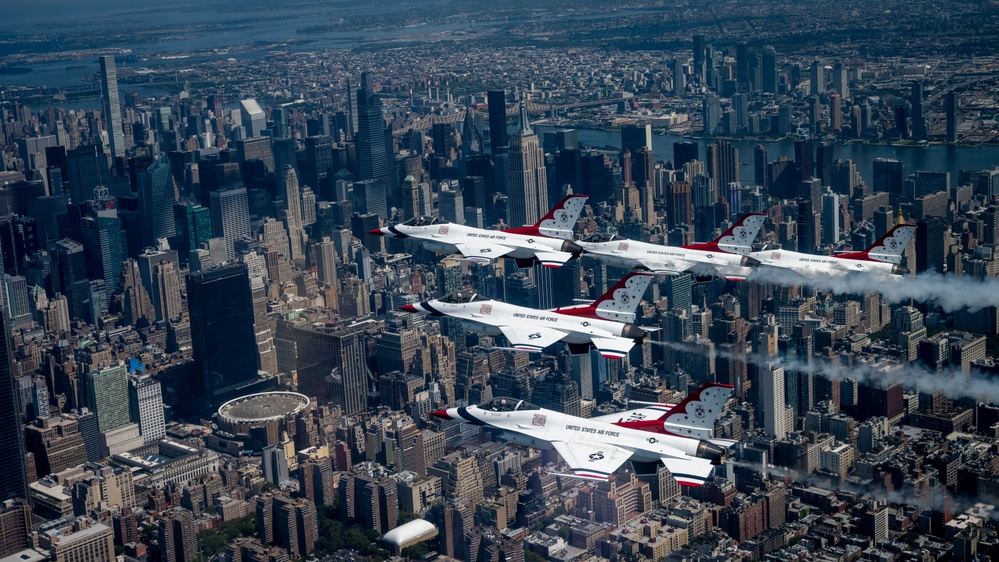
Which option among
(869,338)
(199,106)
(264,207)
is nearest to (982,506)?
(869,338)

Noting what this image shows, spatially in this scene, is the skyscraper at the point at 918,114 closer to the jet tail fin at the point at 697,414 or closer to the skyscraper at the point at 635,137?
the skyscraper at the point at 635,137

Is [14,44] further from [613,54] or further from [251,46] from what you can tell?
[613,54]

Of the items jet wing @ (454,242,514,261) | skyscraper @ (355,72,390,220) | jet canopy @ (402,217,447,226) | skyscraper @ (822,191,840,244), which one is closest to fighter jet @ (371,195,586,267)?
jet wing @ (454,242,514,261)

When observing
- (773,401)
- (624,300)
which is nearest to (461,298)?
(624,300)

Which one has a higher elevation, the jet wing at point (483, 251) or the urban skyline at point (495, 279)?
the jet wing at point (483, 251)

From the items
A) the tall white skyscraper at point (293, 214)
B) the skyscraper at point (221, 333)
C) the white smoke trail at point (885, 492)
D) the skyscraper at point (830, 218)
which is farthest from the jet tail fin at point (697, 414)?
the tall white skyscraper at point (293, 214)

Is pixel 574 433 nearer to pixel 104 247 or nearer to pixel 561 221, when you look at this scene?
pixel 561 221

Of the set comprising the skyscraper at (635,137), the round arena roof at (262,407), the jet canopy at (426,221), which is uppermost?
the jet canopy at (426,221)
